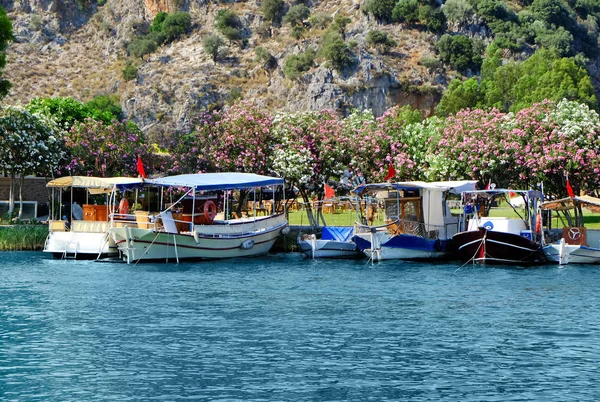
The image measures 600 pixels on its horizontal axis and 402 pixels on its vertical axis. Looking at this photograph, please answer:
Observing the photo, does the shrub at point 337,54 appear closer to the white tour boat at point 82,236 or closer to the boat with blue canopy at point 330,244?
the boat with blue canopy at point 330,244

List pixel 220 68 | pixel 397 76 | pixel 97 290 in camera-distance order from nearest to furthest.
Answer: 1. pixel 97 290
2. pixel 397 76
3. pixel 220 68

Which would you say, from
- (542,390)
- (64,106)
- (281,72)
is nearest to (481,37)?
(281,72)

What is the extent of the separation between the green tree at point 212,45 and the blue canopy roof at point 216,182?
304 ft

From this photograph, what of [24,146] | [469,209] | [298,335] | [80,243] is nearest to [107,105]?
[24,146]

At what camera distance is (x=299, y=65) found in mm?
136500

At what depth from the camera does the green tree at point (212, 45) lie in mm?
145875

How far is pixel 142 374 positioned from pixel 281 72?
386ft

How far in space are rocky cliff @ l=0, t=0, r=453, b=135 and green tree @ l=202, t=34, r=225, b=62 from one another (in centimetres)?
110

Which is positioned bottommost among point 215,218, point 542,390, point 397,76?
point 542,390

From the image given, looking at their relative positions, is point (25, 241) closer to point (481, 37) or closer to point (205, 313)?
point (205, 313)

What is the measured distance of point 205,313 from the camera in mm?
34375

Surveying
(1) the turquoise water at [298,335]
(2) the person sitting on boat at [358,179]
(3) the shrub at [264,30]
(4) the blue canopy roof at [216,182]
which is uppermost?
(3) the shrub at [264,30]

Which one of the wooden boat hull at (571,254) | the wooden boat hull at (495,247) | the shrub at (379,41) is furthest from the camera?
the shrub at (379,41)

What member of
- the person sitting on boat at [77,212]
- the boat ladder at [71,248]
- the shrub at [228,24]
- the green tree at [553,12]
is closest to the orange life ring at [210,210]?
the boat ladder at [71,248]
